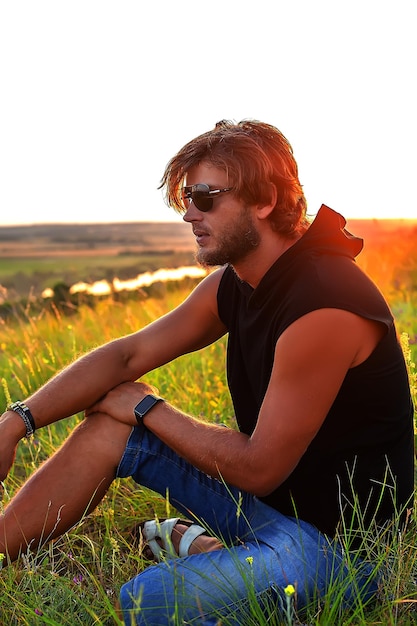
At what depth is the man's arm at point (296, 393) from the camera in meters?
2.71

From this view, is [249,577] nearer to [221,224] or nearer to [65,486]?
[65,486]

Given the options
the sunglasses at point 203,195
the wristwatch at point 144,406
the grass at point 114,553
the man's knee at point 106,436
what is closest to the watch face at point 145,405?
the wristwatch at point 144,406

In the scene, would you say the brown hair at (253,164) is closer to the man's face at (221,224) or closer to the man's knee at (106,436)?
the man's face at (221,224)

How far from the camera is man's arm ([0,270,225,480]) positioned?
3.44 meters

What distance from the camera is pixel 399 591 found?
2.71m

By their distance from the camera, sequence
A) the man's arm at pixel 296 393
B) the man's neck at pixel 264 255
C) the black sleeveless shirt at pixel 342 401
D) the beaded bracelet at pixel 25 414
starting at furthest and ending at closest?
1. the beaded bracelet at pixel 25 414
2. the man's neck at pixel 264 255
3. the black sleeveless shirt at pixel 342 401
4. the man's arm at pixel 296 393

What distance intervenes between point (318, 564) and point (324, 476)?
13.6 inches

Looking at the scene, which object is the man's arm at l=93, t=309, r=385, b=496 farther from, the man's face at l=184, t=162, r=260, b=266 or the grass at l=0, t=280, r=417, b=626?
the man's face at l=184, t=162, r=260, b=266

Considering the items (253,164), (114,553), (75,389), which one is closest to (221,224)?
(253,164)

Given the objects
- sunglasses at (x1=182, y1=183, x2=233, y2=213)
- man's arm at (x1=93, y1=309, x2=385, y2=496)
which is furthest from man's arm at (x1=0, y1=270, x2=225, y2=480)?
man's arm at (x1=93, y1=309, x2=385, y2=496)

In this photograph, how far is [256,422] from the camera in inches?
123

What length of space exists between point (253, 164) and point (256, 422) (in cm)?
99

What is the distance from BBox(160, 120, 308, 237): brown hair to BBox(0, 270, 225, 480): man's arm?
48cm

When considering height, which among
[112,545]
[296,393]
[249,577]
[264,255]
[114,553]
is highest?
[264,255]
